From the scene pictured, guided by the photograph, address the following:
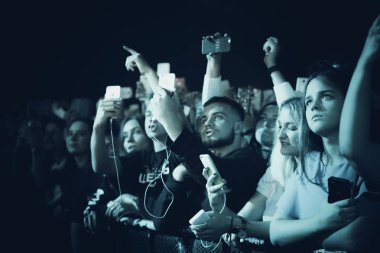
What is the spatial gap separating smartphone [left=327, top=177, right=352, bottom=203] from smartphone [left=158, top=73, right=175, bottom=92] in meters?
1.25

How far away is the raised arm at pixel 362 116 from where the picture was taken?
1.68 meters

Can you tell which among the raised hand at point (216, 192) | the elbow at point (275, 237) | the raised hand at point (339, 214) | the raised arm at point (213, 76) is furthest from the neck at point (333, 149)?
the raised arm at point (213, 76)

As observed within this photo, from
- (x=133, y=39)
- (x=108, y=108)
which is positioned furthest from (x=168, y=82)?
(x=133, y=39)

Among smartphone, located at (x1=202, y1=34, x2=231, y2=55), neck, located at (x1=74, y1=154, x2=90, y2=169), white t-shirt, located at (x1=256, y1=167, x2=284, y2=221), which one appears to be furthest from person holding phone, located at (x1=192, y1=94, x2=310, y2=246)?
neck, located at (x1=74, y1=154, x2=90, y2=169)

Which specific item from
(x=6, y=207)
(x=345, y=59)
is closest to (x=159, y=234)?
(x=345, y=59)

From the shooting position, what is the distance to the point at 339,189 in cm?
173

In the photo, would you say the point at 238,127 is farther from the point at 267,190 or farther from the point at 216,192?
the point at 216,192

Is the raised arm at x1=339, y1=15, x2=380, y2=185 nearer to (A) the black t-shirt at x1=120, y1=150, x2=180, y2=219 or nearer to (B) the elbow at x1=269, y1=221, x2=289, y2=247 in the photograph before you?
(B) the elbow at x1=269, y1=221, x2=289, y2=247

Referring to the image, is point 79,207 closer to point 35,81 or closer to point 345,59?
point 345,59

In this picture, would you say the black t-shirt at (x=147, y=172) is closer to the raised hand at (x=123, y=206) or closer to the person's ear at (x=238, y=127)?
the raised hand at (x=123, y=206)

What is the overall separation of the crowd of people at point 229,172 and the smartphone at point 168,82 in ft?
0.10

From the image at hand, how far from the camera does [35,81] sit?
627cm

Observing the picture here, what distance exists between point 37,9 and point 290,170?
4.58 metres

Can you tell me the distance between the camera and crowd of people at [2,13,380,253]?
176 cm
